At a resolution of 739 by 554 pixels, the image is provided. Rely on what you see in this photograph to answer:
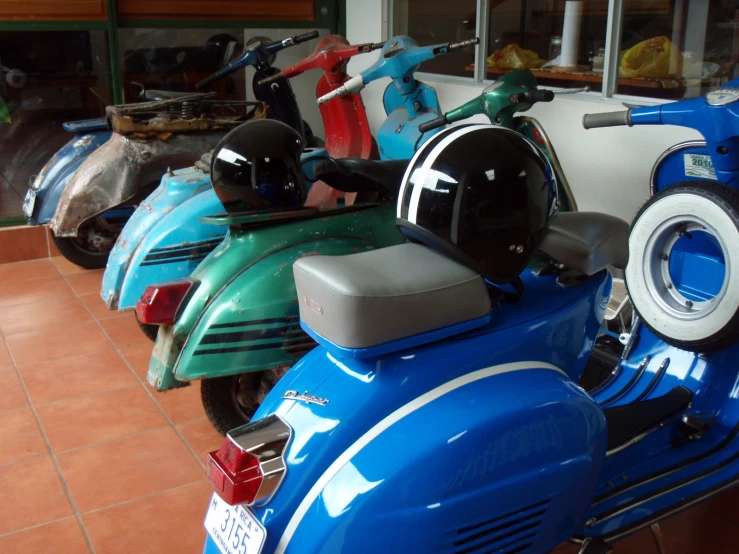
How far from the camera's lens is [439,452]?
1.34m

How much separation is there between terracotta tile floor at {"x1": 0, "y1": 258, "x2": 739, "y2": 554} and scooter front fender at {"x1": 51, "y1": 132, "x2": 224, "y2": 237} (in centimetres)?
57

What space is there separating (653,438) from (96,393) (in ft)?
7.19

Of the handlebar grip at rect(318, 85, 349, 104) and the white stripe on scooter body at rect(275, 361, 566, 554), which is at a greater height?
the handlebar grip at rect(318, 85, 349, 104)

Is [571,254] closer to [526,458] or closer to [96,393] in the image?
[526,458]

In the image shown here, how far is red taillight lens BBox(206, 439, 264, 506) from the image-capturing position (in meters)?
1.37

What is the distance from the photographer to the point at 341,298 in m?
1.36

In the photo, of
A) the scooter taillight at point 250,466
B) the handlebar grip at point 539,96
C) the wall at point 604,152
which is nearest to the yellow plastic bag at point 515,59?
the wall at point 604,152

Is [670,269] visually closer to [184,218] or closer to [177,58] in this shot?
[184,218]

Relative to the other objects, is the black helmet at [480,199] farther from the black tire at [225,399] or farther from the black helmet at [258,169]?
the black tire at [225,399]

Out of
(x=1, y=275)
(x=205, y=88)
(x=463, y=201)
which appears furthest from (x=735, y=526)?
(x=205, y=88)

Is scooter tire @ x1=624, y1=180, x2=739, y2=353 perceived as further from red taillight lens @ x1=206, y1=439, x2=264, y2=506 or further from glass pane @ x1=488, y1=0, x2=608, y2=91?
glass pane @ x1=488, y1=0, x2=608, y2=91

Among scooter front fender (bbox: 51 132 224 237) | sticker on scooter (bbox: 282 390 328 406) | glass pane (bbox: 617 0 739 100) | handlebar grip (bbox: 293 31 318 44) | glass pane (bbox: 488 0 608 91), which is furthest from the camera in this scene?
handlebar grip (bbox: 293 31 318 44)

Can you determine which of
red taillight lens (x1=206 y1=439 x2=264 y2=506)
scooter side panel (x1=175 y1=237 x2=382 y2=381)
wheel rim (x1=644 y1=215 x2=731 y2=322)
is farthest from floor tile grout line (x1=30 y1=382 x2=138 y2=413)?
wheel rim (x1=644 y1=215 x2=731 y2=322)

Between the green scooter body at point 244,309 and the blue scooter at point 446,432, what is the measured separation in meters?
0.77
